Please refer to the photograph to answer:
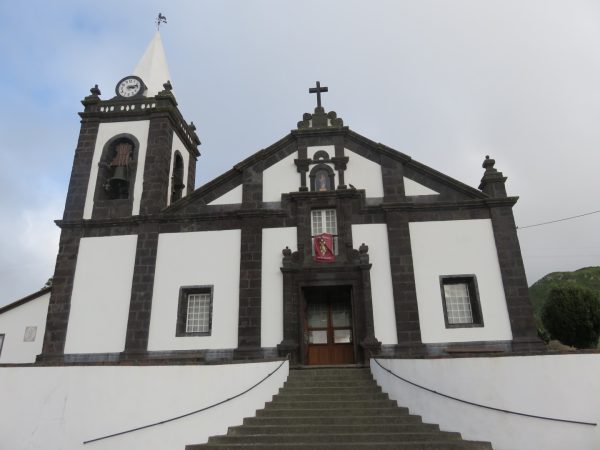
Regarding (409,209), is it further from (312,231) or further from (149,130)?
(149,130)

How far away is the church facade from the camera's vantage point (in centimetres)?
1256

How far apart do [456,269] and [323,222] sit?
4129mm

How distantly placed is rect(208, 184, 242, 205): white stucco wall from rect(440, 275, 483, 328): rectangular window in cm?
668

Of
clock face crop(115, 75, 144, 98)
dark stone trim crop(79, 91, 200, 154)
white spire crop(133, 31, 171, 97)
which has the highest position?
white spire crop(133, 31, 171, 97)

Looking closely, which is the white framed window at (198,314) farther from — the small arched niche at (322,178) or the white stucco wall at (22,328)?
the white stucco wall at (22,328)

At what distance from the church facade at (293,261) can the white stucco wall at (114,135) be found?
3.0 inches

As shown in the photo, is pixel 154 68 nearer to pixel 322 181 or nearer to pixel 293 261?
pixel 322 181

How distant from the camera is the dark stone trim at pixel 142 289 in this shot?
12828 millimetres

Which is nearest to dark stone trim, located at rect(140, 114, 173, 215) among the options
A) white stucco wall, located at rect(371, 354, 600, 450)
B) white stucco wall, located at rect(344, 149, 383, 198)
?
white stucco wall, located at rect(344, 149, 383, 198)

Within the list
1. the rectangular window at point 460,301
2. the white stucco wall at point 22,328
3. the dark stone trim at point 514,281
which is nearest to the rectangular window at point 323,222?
the rectangular window at point 460,301

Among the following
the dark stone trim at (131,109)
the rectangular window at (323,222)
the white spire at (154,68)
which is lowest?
the rectangular window at (323,222)

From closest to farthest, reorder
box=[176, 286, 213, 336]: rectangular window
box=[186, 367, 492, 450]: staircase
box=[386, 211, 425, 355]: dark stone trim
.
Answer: box=[186, 367, 492, 450]: staircase → box=[386, 211, 425, 355]: dark stone trim → box=[176, 286, 213, 336]: rectangular window

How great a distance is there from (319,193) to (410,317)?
459cm

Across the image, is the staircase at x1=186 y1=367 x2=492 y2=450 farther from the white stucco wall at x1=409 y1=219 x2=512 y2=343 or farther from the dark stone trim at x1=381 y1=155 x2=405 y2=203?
the dark stone trim at x1=381 y1=155 x2=405 y2=203
